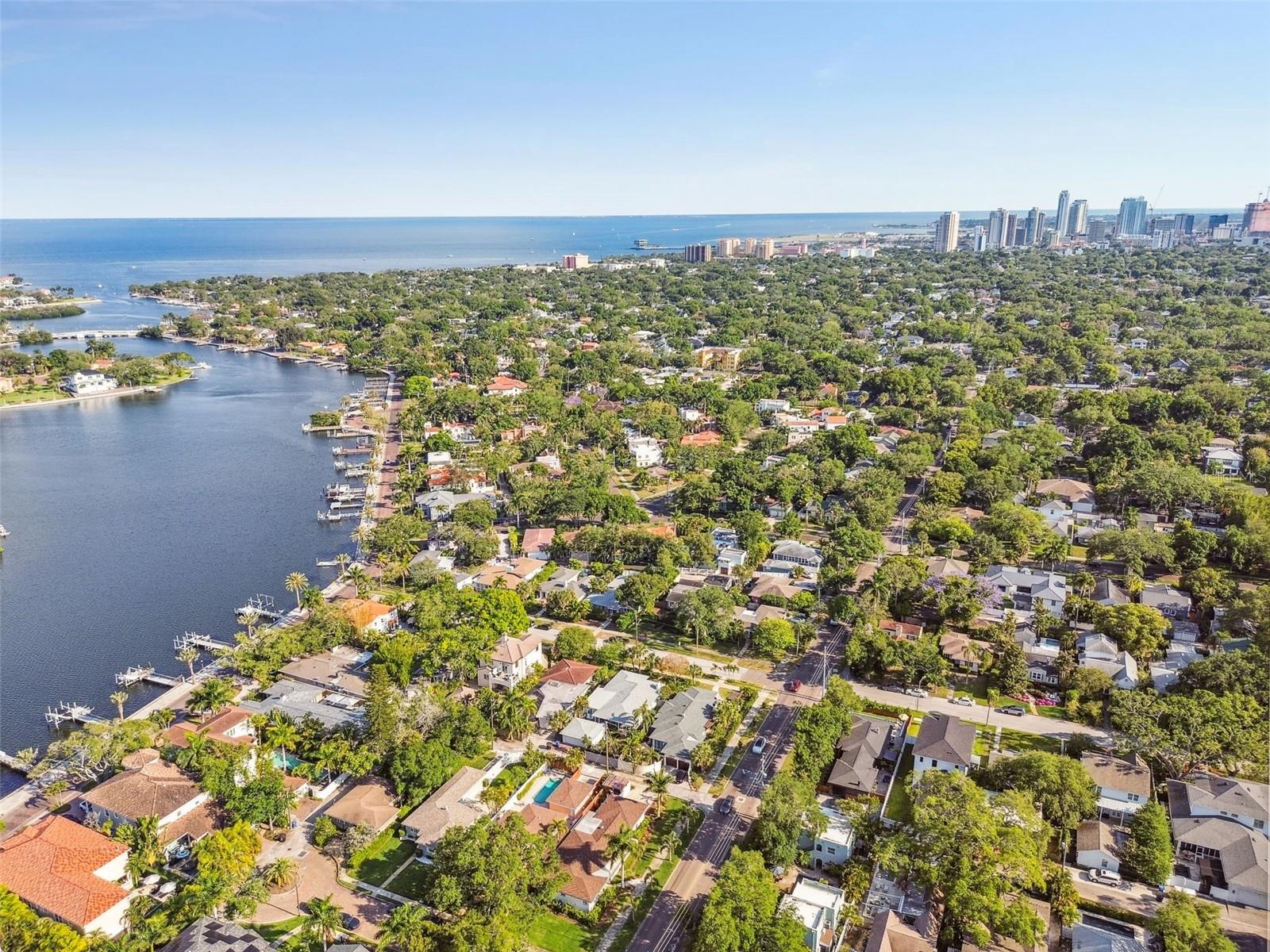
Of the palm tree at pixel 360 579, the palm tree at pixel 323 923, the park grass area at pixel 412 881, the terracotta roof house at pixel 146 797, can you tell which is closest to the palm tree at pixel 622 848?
the park grass area at pixel 412 881

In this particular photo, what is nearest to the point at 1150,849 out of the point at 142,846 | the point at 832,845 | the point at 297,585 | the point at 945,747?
the point at 945,747

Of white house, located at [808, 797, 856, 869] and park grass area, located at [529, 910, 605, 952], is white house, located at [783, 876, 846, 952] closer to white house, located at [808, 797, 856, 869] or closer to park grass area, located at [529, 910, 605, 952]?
white house, located at [808, 797, 856, 869]

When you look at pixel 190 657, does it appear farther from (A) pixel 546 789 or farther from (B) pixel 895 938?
(B) pixel 895 938

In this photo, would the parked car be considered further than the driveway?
Yes

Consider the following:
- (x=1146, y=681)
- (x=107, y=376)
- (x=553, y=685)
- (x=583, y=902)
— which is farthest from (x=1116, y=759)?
(x=107, y=376)

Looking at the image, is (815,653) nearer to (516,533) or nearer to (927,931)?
(927,931)

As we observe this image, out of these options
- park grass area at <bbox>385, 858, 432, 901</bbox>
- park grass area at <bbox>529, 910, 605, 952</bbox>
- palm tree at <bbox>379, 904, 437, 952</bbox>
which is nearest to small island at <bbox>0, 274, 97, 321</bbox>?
park grass area at <bbox>385, 858, 432, 901</bbox>

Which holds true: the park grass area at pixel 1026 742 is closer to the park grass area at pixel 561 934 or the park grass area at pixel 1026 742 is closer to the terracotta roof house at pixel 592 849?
the terracotta roof house at pixel 592 849
